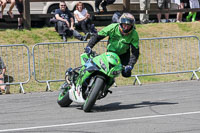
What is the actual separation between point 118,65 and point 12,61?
5991 mm

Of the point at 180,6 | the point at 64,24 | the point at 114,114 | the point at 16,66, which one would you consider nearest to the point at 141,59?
the point at 64,24

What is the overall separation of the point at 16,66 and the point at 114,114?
20.3ft

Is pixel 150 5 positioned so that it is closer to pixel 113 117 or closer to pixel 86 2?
pixel 86 2

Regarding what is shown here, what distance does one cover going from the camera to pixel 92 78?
9023 mm

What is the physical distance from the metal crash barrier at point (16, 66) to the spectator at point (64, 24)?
7.14 feet

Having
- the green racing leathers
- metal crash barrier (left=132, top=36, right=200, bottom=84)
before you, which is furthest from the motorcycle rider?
metal crash barrier (left=132, top=36, right=200, bottom=84)

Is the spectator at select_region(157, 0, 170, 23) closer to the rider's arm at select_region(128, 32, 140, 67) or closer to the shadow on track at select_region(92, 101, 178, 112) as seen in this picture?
the shadow on track at select_region(92, 101, 178, 112)

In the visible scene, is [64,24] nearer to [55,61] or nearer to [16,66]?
[55,61]

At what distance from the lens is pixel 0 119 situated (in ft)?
28.5

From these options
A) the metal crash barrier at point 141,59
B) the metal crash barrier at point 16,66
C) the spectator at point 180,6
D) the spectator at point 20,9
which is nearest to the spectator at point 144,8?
the spectator at point 180,6

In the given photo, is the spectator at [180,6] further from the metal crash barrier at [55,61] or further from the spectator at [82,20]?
the metal crash barrier at [55,61]

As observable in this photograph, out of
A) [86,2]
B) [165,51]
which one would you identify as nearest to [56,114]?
[165,51]

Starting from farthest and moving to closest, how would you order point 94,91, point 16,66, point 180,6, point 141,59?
point 180,6 → point 141,59 → point 16,66 → point 94,91

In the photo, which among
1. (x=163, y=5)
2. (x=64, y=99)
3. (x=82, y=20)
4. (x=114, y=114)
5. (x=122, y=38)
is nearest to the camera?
(x=114, y=114)
